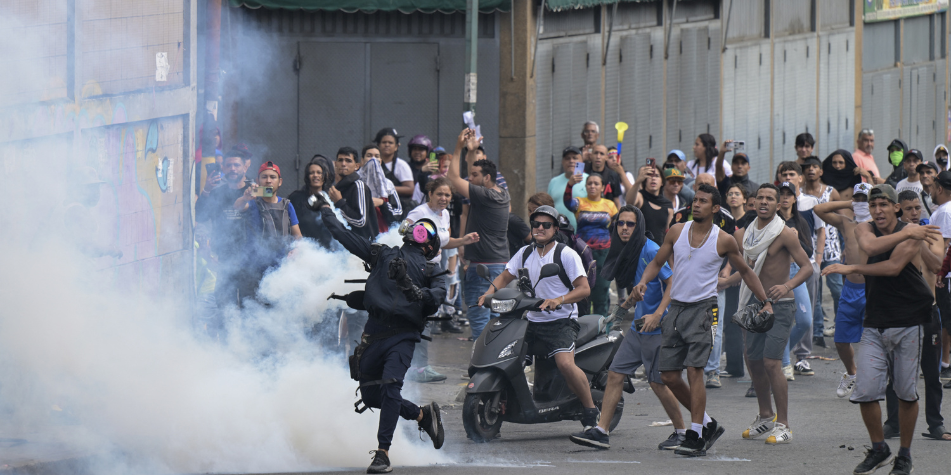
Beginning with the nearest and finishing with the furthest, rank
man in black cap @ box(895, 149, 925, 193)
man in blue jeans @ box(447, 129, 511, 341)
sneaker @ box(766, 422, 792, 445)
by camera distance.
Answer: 1. sneaker @ box(766, 422, 792, 445)
2. man in blue jeans @ box(447, 129, 511, 341)
3. man in black cap @ box(895, 149, 925, 193)

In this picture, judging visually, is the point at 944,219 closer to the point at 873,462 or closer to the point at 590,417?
the point at 873,462

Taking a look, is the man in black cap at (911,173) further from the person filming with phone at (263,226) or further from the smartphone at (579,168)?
the person filming with phone at (263,226)

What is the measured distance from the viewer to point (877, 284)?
723 cm

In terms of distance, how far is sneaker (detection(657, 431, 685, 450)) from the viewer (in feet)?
25.6

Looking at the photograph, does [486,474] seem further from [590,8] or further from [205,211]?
[590,8]

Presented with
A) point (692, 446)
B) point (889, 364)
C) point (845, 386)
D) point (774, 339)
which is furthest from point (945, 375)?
point (692, 446)

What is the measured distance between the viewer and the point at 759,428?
818cm

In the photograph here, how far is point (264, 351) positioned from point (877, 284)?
3.97m

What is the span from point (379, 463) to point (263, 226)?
3195 mm

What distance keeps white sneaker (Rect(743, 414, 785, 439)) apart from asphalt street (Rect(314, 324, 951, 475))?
8 centimetres

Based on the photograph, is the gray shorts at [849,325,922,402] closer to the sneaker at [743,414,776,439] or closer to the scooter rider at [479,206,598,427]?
the sneaker at [743,414,776,439]

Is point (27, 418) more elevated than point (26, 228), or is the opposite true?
point (26, 228)

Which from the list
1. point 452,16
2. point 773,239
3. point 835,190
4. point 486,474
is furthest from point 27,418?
point 452,16

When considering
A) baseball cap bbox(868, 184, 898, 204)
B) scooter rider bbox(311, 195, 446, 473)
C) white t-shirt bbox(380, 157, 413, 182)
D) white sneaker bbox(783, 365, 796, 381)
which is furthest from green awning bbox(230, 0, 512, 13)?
baseball cap bbox(868, 184, 898, 204)
